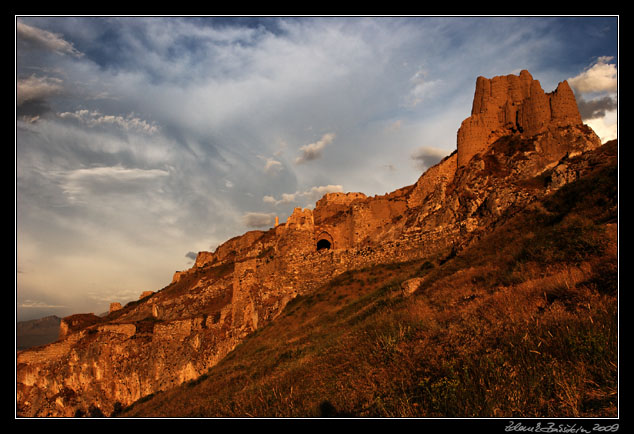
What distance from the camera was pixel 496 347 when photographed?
4953mm

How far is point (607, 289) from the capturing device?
5.70 m

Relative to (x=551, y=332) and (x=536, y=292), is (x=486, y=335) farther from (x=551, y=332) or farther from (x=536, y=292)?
(x=536, y=292)

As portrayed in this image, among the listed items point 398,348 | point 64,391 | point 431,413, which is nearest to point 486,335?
point 398,348

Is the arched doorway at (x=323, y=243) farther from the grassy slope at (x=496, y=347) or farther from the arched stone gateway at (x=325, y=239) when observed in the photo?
the grassy slope at (x=496, y=347)

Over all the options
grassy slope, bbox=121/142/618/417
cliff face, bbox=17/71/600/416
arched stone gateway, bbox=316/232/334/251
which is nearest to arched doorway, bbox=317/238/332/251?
arched stone gateway, bbox=316/232/334/251

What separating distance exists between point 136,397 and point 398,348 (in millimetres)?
27183

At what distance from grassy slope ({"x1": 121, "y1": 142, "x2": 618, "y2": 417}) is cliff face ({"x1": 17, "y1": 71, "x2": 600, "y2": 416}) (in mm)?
6996

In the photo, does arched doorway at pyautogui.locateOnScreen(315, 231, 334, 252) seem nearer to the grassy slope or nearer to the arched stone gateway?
the arched stone gateway
